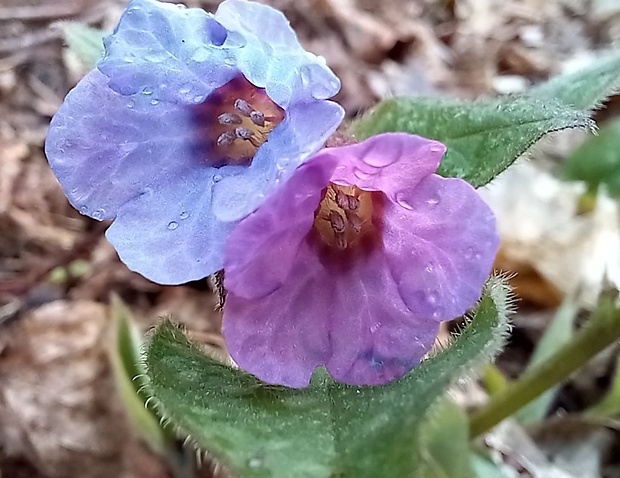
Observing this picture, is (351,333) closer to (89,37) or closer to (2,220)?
(89,37)

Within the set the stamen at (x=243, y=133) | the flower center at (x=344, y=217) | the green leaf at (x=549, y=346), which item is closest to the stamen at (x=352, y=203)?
the flower center at (x=344, y=217)

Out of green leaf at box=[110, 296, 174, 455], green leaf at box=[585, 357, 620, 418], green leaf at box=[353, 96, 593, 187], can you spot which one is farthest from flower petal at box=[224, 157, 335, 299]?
green leaf at box=[585, 357, 620, 418]

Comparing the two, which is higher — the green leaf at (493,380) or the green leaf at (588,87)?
the green leaf at (588,87)

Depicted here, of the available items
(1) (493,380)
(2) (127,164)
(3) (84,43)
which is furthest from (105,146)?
(1) (493,380)

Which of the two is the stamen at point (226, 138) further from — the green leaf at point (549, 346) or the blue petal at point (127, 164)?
the green leaf at point (549, 346)

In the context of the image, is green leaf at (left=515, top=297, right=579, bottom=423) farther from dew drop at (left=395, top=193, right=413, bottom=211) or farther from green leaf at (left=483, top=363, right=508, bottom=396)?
dew drop at (left=395, top=193, right=413, bottom=211)

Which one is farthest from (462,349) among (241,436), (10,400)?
(10,400)
